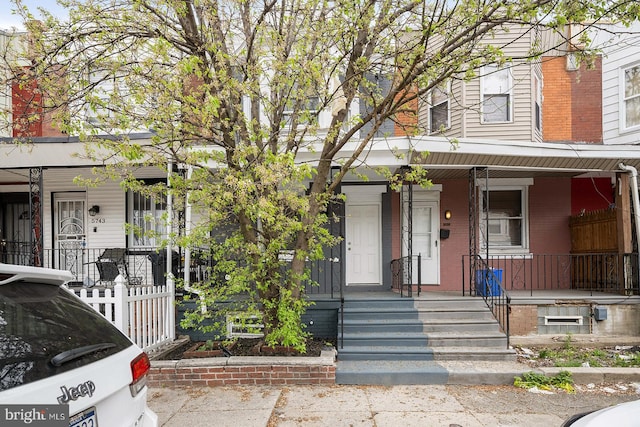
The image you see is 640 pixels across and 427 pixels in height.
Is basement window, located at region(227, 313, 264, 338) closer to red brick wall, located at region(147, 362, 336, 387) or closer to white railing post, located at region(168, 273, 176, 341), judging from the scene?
red brick wall, located at region(147, 362, 336, 387)

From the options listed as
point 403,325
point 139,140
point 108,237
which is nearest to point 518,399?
point 403,325

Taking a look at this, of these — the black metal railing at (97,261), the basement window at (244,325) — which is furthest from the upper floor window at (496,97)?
the black metal railing at (97,261)

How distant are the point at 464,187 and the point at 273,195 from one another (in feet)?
20.2

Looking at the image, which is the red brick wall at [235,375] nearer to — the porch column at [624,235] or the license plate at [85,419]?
the license plate at [85,419]

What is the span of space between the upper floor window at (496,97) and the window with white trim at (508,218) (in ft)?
5.41

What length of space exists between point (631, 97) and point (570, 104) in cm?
203

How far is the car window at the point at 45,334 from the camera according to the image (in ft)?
5.44

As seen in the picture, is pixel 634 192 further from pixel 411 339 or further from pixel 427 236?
pixel 411 339

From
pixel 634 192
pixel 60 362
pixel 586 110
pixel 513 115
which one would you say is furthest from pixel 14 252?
pixel 586 110

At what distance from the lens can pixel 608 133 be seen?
34.5 ft

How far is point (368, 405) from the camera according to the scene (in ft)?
16.1

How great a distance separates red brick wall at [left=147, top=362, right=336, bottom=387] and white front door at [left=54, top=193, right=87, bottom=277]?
20.0 ft

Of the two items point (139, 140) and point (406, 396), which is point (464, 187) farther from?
point (139, 140)

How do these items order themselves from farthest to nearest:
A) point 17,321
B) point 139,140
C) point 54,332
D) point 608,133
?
point 608,133 → point 139,140 → point 54,332 → point 17,321
